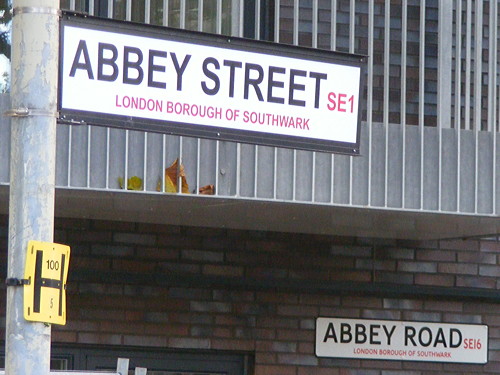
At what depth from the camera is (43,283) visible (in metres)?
3.84

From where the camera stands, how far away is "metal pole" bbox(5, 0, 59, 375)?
Answer: 378 cm

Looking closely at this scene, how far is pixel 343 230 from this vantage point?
824 centimetres

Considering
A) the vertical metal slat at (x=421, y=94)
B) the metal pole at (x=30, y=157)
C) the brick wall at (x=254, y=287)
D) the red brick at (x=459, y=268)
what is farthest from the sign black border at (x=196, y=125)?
the red brick at (x=459, y=268)

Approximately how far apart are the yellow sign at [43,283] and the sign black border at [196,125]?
1.64 ft

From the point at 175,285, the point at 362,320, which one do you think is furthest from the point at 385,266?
the point at 175,285

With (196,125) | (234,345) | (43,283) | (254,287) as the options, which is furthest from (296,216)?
(43,283)

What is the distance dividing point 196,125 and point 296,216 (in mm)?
3152

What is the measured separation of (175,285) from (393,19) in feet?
8.06

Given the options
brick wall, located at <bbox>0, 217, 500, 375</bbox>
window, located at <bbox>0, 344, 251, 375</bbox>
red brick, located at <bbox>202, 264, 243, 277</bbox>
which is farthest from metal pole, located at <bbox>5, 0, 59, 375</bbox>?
red brick, located at <bbox>202, 264, 243, 277</bbox>

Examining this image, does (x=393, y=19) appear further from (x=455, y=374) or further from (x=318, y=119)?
(x=318, y=119)

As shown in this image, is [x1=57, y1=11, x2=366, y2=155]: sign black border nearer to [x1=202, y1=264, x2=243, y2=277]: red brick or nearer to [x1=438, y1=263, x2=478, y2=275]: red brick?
[x1=202, y1=264, x2=243, y2=277]: red brick

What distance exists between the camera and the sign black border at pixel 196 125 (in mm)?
4141

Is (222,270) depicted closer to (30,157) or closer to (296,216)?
(296,216)

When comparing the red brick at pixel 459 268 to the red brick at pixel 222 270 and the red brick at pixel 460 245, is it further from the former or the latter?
the red brick at pixel 222 270
